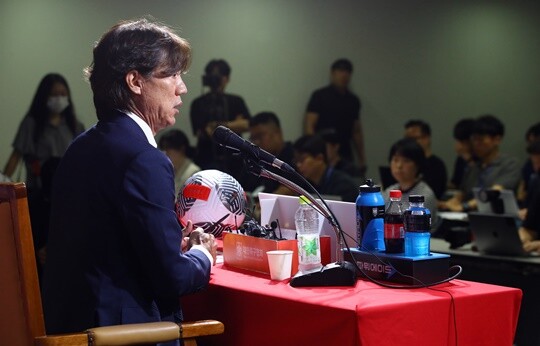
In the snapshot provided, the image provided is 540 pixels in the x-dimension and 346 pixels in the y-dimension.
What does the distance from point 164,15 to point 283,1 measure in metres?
1.30

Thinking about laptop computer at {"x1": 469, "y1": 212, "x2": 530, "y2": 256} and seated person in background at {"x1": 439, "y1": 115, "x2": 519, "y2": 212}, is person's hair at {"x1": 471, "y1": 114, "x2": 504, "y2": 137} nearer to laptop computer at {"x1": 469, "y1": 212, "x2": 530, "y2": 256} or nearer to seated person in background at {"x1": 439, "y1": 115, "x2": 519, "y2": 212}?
seated person in background at {"x1": 439, "y1": 115, "x2": 519, "y2": 212}

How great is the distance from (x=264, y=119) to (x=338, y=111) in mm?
1114

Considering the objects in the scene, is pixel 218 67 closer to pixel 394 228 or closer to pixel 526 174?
pixel 526 174

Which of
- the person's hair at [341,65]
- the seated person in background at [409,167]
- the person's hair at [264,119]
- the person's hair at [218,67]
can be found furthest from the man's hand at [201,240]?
the person's hair at [341,65]

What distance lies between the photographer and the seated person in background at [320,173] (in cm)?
561

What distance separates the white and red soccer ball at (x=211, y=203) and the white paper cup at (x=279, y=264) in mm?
388

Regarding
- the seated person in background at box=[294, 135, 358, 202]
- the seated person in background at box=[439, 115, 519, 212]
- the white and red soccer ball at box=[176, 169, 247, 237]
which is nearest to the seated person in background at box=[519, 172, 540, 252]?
the seated person in background at box=[294, 135, 358, 202]

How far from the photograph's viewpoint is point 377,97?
29.0ft

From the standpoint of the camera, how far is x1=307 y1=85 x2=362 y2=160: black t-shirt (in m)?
8.39

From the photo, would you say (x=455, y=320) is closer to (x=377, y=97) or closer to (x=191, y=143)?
(x=191, y=143)

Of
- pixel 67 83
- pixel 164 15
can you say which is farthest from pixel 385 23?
pixel 67 83

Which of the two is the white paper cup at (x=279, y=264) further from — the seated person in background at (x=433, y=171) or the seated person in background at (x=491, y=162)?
the seated person in background at (x=433, y=171)

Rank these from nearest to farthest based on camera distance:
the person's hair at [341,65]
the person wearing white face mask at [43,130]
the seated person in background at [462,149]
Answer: the person wearing white face mask at [43,130] → the person's hair at [341,65] → the seated person in background at [462,149]

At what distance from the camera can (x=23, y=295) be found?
6.16 ft
